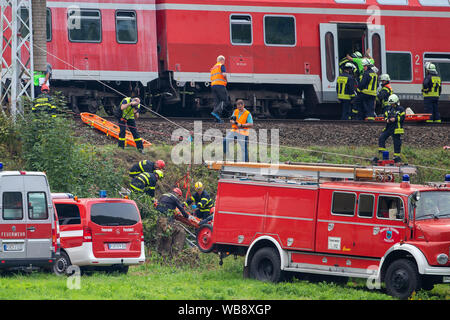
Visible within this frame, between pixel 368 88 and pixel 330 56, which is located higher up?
pixel 330 56

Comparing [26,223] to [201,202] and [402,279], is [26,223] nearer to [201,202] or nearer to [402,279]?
[201,202]

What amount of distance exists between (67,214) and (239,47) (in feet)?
39.3

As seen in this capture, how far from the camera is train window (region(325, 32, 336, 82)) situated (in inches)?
1131

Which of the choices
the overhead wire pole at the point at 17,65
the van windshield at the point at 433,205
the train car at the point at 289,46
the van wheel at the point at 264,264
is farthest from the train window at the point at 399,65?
the van windshield at the point at 433,205

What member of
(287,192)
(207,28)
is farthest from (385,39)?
(287,192)

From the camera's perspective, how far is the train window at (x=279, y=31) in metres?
28.2

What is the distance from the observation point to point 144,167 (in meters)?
21.1

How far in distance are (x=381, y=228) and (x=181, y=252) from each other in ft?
17.4

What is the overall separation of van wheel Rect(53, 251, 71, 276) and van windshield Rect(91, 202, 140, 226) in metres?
0.85

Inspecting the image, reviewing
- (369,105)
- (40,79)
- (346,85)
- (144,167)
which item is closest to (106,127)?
(40,79)

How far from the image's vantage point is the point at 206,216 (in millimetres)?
20609

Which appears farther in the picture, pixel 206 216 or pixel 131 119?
pixel 131 119

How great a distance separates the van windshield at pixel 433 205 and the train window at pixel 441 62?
51.6 feet
